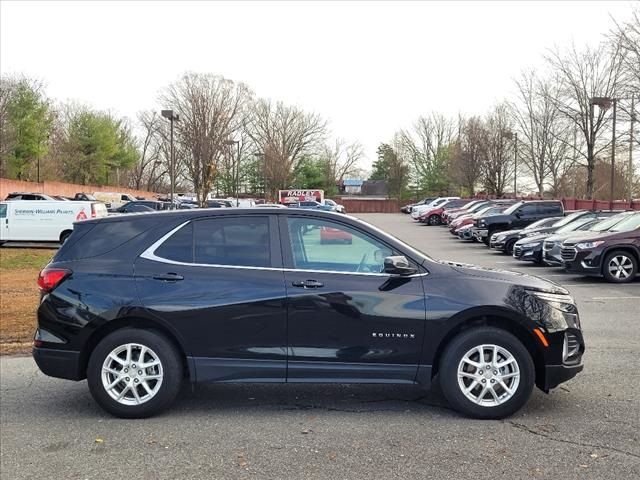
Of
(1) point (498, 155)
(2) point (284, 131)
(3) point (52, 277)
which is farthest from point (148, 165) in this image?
(3) point (52, 277)

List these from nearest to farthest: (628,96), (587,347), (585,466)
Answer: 1. (585,466)
2. (587,347)
3. (628,96)

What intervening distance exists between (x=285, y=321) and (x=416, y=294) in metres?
1.03

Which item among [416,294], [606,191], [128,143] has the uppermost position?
[128,143]

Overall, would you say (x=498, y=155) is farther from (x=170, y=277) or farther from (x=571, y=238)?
(x=170, y=277)

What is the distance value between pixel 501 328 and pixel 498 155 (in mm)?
48787

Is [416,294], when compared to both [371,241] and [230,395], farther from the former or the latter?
[230,395]

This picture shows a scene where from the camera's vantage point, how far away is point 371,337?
4988 mm

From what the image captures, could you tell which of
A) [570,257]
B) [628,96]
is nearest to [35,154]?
[628,96]

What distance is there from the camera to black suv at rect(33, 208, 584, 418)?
4.98 meters

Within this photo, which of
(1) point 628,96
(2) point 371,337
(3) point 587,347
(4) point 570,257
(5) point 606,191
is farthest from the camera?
(5) point 606,191

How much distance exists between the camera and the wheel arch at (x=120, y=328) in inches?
202

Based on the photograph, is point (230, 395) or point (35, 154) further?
point (35, 154)

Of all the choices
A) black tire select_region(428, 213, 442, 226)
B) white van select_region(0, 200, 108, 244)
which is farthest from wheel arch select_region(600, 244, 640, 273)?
black tire select_region(428, 213, 442, 226)

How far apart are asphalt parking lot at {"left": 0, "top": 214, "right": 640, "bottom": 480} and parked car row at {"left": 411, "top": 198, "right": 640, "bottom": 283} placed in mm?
7818
